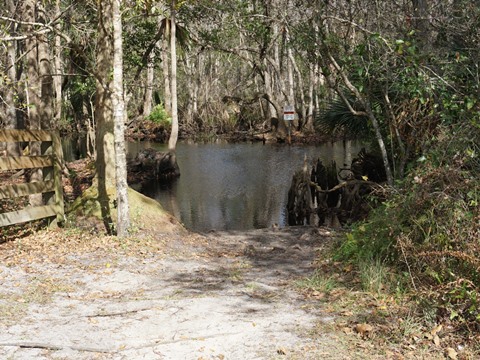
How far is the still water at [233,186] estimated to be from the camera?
16.1m

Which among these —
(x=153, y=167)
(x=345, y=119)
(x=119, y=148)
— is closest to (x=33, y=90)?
(x=119, y=148)

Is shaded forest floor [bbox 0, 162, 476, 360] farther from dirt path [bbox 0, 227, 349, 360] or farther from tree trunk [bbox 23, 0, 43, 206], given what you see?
tree trunk [bbox 23, 0, 43, 206]

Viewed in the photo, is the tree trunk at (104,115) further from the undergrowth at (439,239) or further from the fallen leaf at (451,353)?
the fallen leaf at (451,353)

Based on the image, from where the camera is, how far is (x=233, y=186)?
21.3 metres

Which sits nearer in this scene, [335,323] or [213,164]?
[335,323]

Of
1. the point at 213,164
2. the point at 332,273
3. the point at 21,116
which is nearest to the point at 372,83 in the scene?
the point at 332,273

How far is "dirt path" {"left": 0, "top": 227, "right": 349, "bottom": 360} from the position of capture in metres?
4.97

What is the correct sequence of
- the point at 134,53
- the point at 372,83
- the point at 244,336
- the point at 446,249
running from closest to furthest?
the point at 244,336 < the point at 446,249 < the point at 372,83 < the point at 134,53

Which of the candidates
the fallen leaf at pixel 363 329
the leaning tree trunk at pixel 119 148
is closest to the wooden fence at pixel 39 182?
the leaning tree trunk at pixel 119 148

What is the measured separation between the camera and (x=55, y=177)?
9.66 metres

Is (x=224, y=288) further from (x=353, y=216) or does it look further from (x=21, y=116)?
(x=21, y=116)

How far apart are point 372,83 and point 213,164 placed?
17.0 metres

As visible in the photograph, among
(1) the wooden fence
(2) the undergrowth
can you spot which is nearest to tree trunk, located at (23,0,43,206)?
(1) the wooden fence

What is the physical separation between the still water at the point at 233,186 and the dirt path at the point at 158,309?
22.0 feet
